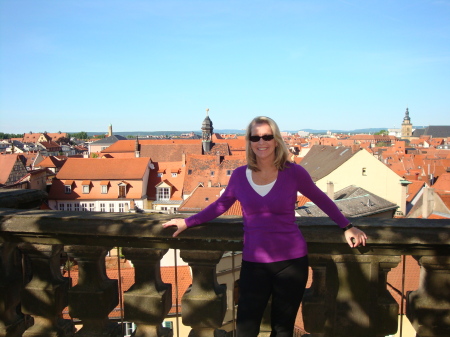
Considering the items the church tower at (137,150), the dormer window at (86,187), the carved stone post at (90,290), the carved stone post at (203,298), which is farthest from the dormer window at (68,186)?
the carved stone post at (203,298)

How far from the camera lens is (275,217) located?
2.35m

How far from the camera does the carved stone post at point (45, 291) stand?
2.60 metres

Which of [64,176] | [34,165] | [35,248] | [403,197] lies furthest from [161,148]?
[35,248]

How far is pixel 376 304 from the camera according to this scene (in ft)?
7.88

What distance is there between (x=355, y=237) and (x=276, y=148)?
2.46ft

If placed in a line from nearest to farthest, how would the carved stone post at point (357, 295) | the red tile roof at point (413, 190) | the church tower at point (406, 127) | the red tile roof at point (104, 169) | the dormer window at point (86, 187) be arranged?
the carved stone post at point (357, 295) → the red tile roof at point (413, 190) → the dormer window at point (86, 187) → the red tile roof at point (104, 169) → the church tower at point (406, 127)

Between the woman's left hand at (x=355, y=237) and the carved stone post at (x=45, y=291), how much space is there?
6.10 feet

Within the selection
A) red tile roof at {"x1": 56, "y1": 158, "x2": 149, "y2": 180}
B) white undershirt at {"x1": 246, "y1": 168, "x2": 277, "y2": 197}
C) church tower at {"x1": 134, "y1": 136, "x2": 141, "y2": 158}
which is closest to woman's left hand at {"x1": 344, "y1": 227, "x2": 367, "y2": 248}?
white undershirt at {"x1": 246, "y1": 168, "x2": 277, "y2": 197}

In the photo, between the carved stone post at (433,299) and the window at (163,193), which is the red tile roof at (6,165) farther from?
the carved stone post at (433,299)

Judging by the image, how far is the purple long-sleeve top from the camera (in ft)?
7.54

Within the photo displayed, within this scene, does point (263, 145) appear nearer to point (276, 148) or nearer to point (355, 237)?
point (276, 148)

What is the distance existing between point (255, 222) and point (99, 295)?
115 centimetres

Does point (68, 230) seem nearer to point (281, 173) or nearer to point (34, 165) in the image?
point (281, 173)

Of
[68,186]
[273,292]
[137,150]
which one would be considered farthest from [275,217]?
[137,150]
